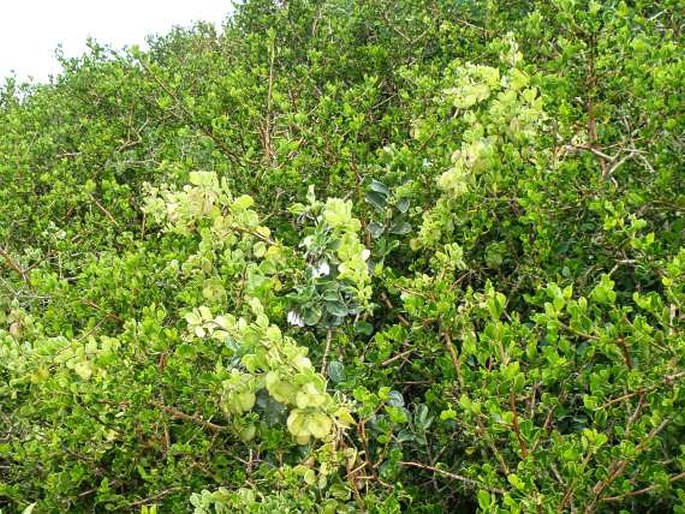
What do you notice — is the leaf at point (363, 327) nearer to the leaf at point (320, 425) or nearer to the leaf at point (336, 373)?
the leaf at point (336, 373)

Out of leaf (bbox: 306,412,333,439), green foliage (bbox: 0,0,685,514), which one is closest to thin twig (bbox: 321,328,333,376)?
green foliage (bbox: 0,0,685,514)

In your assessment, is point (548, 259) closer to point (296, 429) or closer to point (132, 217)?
point (296, 429)

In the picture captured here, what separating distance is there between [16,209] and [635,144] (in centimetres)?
333

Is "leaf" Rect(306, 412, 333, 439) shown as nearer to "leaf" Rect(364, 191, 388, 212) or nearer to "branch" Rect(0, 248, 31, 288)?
"leaf" Rect(364, 191, 388, 212)

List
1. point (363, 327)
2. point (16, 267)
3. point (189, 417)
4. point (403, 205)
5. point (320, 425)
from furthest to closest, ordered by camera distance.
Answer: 1. point (16, 267)
2. point (403, 205)
3. point (363, 327)
4. point (189, 417)
5. point (320, 425)

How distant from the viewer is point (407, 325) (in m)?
2.38

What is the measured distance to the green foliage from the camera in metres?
Answer: 1.69

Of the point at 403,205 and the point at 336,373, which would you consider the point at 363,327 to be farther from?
the point at 403,205

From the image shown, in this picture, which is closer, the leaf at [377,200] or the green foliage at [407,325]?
the green foliage at [407,325]

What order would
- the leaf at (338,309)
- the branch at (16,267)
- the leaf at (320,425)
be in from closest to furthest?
the leaf at (320,425) < the leaf at (338,309) < the branch at (16,267)

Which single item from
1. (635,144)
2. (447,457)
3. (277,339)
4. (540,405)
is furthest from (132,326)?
(635,144)

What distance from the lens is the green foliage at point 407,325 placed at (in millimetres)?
1687

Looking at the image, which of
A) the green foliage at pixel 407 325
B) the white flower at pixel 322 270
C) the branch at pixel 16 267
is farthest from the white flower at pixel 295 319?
the branch at pixel 16 267

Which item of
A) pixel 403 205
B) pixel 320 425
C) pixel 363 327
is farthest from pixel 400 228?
pixel 320 425
